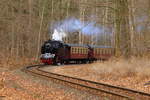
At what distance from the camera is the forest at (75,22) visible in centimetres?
1709

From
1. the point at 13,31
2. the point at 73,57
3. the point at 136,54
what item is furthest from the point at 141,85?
the point at 13,31

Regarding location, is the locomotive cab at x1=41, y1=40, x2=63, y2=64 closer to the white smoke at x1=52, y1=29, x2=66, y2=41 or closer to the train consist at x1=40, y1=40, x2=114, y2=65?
the train consist at x1=40, y1=40, x2=114, y2=65

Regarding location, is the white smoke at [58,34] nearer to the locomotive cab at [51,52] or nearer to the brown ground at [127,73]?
the locomotive cab at [51,52]

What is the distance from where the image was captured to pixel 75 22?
142ft

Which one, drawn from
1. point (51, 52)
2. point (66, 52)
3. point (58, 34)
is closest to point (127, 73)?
point (51, 52)

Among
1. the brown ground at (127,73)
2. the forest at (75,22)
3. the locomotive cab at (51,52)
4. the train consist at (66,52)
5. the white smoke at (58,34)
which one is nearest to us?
the brown ground at (127,73)

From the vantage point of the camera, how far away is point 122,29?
18297 mm

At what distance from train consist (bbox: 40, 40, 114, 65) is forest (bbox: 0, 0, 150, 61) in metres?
2.37

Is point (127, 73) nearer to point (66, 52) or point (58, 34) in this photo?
point (66, 52)

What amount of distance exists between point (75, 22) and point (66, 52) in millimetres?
15306

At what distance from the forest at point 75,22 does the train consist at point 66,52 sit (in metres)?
2.37

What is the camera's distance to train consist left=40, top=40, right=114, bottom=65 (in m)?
27.6

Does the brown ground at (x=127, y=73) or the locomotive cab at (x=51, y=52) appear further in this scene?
the locomotive cab at (x=51, y=52)

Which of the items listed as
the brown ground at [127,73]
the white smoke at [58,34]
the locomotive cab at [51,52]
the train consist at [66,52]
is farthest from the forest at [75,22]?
the locomotive cab at [51,52]
